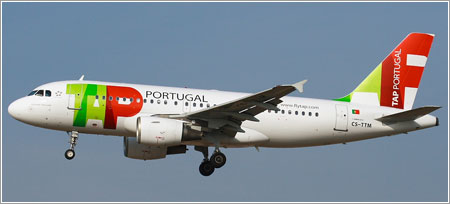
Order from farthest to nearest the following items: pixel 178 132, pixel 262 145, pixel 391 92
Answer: pixel 391 92, pixel 262 145, pixel 178 132

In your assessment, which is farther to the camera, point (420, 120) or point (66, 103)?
point (420, 120)

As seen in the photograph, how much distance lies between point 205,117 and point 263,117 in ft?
10.2

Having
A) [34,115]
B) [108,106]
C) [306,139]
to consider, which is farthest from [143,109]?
[306,139]

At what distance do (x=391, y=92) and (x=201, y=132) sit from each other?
11003 mm

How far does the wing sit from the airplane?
0.04 m

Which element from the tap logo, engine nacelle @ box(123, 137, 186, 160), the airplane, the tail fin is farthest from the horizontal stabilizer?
the tap logo

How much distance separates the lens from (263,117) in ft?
136

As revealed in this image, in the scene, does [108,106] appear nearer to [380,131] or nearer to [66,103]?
[66,103]

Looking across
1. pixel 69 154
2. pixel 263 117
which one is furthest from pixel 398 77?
pixel 69 154

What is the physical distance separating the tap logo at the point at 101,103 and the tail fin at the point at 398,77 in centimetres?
1135

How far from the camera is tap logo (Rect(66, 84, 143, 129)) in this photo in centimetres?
3962

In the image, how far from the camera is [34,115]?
131 ft

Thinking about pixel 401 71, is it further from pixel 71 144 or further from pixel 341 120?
pixel 71 144

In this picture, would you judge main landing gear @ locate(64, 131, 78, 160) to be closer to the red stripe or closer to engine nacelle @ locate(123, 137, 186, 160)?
engine nacelle @ locate(123, 137, 186, 160)
